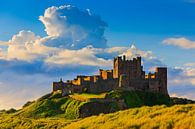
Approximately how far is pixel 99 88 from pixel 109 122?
64414 mm

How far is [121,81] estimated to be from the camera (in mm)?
96250

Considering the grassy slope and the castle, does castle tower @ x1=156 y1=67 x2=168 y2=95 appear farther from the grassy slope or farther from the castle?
the grassy slope

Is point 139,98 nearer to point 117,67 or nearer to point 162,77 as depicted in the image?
point 117,67

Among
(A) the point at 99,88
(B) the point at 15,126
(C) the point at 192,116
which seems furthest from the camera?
(A) the point at 99,88

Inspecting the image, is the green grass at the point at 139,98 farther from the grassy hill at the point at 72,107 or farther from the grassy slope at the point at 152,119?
the grassy slope at the point at 152,119

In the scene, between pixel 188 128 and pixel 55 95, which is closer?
pixel 188 128

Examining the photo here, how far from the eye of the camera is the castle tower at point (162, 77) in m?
105

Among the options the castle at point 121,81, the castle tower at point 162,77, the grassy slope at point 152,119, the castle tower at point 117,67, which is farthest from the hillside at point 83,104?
the grassy slope at point 152,119

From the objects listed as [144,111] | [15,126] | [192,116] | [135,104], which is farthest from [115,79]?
[192,116]

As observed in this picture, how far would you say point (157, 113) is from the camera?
33.1 metres

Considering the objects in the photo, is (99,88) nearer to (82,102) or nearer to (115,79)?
(115,79)

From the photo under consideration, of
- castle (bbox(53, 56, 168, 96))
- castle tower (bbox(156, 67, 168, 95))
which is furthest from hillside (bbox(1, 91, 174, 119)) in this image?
castle tower (bbox(156, 67, 168, 95))

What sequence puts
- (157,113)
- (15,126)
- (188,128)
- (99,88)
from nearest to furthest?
(188,128) < (157,113) < (15,126) < (99,88)

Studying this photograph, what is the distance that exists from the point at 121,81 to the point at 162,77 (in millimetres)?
13772
